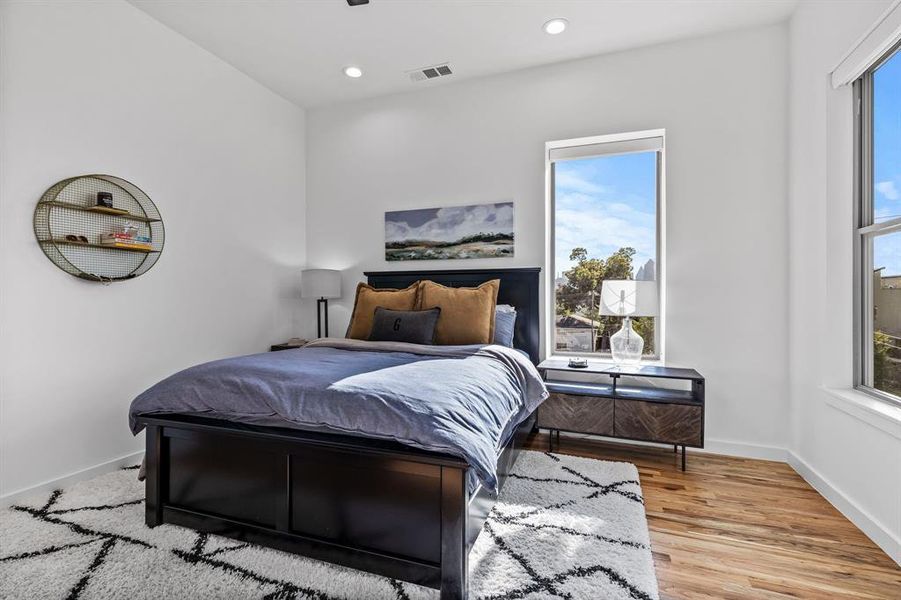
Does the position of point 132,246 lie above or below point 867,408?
above

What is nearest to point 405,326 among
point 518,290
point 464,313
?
point 464,313

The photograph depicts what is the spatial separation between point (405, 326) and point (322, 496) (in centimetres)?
147

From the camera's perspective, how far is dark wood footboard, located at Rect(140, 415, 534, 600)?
1534 mm

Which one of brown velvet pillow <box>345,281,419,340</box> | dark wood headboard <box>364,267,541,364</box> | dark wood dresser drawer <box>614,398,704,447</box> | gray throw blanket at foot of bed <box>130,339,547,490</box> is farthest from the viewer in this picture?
dark wood headboard <box>364,267,541,364</box>

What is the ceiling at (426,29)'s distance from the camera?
2.82 meters

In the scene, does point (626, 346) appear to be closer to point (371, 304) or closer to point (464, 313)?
point (464, 313)

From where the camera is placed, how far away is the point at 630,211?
3.46 metres

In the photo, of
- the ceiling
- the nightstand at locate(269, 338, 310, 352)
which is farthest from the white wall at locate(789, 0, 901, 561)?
the nightstand at locate(269, 338, 310, 352)

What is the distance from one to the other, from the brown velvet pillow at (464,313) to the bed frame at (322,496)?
118cm

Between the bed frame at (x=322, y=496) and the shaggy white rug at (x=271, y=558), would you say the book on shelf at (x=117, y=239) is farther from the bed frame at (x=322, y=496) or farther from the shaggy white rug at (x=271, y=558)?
the shaggy white rug at (x=271, y=558)

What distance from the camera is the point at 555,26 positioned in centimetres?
300

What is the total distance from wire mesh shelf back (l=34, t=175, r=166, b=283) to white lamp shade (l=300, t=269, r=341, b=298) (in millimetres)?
1198

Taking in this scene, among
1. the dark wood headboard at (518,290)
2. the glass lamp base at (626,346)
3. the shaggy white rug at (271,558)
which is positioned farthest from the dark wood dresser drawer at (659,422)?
the dark wood headboard at (518,290)

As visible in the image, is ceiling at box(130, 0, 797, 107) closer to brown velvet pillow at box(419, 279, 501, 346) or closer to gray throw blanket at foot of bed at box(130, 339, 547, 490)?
brown velvet pillow at box(419, 279, 501, 346)
